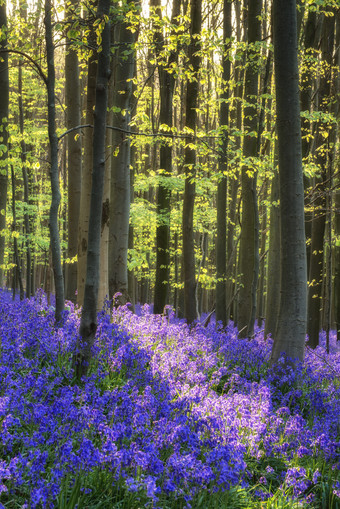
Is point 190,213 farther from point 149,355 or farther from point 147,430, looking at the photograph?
point 147,430

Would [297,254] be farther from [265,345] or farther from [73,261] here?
[73,261]

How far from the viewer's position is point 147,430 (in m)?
3.30

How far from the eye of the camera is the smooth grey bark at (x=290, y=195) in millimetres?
6188

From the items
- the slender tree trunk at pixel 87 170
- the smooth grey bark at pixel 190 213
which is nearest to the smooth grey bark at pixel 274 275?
the smooth grey bark at pixel 190 213

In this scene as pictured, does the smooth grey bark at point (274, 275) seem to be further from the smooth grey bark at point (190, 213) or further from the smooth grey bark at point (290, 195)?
the smooth grey bark at point (290, 195)

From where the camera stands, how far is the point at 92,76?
689 centimetres

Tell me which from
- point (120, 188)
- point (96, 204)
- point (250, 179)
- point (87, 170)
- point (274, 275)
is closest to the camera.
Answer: point (96, 204)

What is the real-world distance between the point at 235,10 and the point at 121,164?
13.9 meters

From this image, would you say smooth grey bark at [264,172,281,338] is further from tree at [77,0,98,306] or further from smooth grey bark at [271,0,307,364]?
tree at [77,0,98,306]

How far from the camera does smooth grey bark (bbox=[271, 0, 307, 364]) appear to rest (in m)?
6.19

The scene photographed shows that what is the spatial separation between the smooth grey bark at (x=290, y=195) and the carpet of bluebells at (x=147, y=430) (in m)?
0.64

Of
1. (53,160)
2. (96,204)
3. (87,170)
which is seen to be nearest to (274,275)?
(87,170)

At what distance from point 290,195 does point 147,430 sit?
13.3 feet

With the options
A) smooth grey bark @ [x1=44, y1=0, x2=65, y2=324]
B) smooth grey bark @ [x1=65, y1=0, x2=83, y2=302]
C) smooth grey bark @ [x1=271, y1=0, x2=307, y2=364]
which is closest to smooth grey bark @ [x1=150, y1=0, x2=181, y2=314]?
smooth grey bark @ [x1=65, y1=0, x2=83, y2=302]
